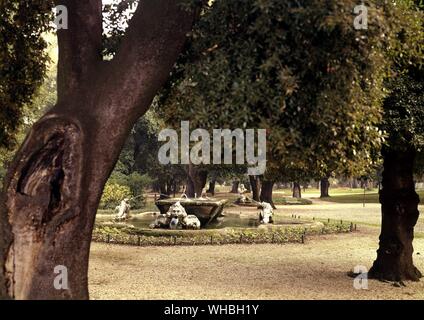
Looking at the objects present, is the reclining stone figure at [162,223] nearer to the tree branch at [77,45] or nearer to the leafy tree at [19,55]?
the leafy tree at [19,55]

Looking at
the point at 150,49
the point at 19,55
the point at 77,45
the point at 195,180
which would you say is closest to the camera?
the point at 150,49

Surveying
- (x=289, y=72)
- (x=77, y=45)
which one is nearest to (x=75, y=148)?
(x=77, y=45)

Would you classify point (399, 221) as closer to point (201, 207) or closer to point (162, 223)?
point (162, 223)

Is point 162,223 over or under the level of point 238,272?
over

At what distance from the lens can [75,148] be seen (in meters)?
7.38

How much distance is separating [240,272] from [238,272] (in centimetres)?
6

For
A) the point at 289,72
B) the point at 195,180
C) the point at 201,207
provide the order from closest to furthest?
the point at 289,72
the point at 201,207
the point at 195,180

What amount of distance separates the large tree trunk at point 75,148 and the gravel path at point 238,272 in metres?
4.81

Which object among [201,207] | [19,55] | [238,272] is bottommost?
[238,272]

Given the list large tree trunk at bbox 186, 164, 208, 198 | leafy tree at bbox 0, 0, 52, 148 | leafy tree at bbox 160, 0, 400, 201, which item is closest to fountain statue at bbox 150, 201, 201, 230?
leafy tree at bbox 0, 0, 52, 148

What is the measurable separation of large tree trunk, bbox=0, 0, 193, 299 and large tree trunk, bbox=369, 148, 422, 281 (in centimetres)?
869

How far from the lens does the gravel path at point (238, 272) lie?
41.2ft

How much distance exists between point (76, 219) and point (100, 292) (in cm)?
552

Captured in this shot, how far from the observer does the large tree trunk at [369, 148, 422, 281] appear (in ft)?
46.6
